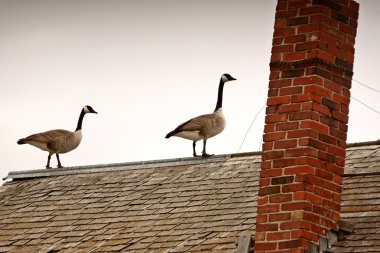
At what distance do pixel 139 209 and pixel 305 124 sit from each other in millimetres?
5564

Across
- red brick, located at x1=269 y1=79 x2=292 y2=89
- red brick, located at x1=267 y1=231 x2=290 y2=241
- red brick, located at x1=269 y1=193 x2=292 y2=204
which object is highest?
red brick, located at x1=269 y1=79 x2=292 y2=89

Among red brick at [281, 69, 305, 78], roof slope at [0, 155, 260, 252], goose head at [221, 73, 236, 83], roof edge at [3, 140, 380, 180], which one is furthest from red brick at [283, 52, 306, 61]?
goose head at [221, 73, 236, 83]

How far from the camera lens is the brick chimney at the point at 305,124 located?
13.3 metres

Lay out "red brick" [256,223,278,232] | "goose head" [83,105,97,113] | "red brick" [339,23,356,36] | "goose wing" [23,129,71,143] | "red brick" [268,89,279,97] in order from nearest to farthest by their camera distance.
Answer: "red brick" [256,223,278,232] → "red brick" [268,89,279,97] → "red brick" [339,23,356,36] → "goose wing" [23,129,71,143] → "goose head" [83,105,97,113]

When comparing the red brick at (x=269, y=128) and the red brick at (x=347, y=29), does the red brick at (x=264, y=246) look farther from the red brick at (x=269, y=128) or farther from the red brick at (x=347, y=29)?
the red brick at (x=347, y=29)

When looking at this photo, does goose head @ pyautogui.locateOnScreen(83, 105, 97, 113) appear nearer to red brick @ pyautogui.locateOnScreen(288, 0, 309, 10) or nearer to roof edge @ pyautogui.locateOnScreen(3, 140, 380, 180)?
roof edge @ pyautogui.locateOnScreen(3, 140, 380, 180)

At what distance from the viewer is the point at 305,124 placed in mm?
13469

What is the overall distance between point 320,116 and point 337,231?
1229mm

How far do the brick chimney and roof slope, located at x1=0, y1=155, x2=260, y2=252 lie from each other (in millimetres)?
2058

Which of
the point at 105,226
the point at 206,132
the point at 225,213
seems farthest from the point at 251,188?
the point at 206,132

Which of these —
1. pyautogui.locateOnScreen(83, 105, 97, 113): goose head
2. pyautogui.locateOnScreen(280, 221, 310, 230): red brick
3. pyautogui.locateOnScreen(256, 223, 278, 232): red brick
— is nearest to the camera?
pyautogui.locateOnScreen(280, 221, 310, 230): red brick

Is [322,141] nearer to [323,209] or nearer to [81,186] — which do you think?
[323,209]

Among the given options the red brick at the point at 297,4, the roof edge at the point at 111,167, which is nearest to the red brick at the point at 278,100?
the red brick at the point at 297,4

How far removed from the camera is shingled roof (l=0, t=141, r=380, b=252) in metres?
15.7
